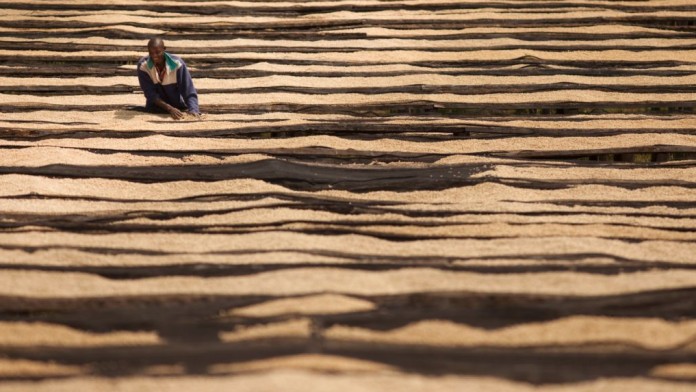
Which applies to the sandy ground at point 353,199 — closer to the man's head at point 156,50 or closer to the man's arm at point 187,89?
the man's arm at point 187,89

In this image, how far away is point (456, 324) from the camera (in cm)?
269

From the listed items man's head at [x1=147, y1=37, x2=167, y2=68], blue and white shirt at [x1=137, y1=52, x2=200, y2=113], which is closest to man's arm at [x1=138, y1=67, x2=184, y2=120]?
blue and white shirt at [x1=137, y1=52, x2=200, y2=113]

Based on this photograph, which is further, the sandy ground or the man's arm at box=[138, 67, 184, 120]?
the man's arm at box=[138, 67, 184, 120]

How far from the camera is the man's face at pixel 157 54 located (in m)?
4.61

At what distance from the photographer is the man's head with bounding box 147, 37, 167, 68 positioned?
4.59 metres

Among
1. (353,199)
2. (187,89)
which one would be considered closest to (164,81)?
(187,89)

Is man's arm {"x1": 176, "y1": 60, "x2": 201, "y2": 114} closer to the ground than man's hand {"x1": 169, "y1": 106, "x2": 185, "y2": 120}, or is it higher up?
higher up

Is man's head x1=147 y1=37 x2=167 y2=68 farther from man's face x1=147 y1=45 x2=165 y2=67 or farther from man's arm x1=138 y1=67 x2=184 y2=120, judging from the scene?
man's arm x1=138 y1=67 x2=184 y2=120

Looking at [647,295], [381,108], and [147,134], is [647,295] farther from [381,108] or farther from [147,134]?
[147,134]

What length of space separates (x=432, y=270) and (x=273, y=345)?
0.74 m

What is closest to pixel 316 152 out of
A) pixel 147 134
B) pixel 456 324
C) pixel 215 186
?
pixel 215 186

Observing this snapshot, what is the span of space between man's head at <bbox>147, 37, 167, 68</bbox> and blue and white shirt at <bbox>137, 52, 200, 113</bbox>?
0.10ft

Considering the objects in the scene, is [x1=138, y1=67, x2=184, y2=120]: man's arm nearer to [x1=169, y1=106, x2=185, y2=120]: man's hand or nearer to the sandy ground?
[x1=169, y1=106, x2=185, y2=120]: man's hand

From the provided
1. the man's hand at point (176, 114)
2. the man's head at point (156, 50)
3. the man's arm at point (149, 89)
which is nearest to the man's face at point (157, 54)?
the man's head at point (156, 50)
